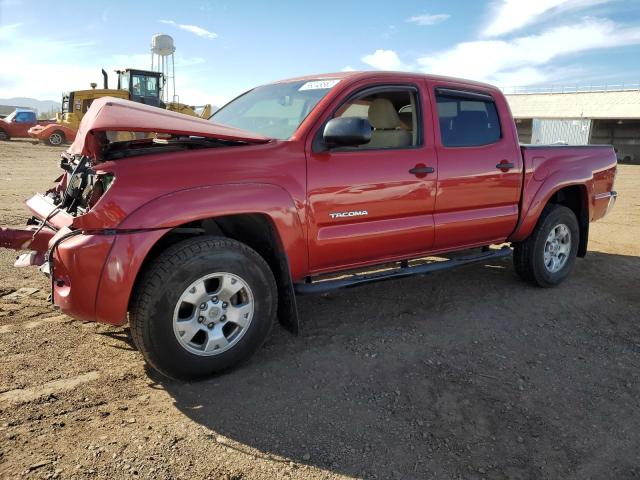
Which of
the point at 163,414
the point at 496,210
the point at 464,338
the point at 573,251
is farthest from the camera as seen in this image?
the point at 573,251

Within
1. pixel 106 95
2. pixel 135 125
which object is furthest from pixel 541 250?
pixel 106 95

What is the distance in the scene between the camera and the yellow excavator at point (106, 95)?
2028 centimetres

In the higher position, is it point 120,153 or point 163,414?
point 120,153

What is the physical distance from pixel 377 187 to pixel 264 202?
3.08ft

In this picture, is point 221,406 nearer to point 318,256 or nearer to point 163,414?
point 163,414

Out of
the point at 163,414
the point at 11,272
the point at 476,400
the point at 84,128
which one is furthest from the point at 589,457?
the point at 11,272

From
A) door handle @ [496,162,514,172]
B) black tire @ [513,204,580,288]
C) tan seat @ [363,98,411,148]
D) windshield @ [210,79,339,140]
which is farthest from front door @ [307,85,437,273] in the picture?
black tire @ [513,204,580,288]

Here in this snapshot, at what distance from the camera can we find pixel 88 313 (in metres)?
2.71

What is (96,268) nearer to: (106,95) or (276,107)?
(276,107)

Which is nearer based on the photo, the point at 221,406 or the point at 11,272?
the point at 221,406

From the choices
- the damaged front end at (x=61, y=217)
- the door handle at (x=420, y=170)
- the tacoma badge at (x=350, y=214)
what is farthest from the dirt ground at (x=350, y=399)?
the door handle at (x=420, y=170)

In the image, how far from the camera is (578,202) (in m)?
5.38

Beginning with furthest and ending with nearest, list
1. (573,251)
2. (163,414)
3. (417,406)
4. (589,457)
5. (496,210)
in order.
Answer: (573,251), (496,210), (417,406), (163,414), (589,457)

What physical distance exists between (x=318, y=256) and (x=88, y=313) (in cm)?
150
